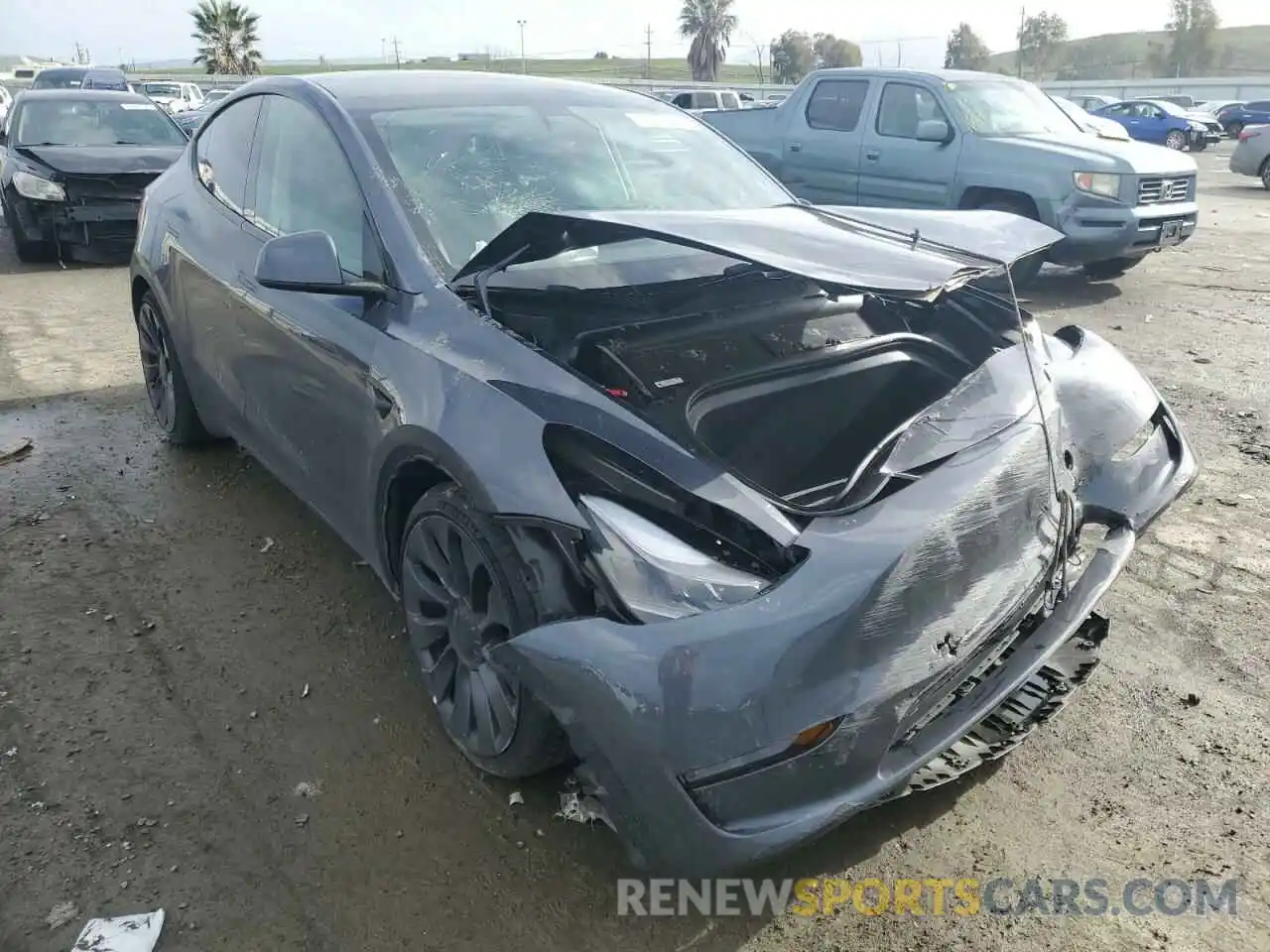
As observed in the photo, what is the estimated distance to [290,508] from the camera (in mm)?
4215

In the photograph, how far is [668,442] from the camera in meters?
2.22

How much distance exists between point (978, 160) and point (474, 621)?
753cm

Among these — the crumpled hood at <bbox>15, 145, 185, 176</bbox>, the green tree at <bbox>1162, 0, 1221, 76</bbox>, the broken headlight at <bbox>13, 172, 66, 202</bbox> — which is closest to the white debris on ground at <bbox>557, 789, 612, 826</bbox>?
the crumpled hood at <bbox>15, 145, 185, 176</bbox>

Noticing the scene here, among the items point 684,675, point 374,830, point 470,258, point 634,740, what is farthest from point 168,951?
point 470,258

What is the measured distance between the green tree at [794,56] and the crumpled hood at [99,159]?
73223mm

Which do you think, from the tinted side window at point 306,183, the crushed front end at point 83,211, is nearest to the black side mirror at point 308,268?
the tinted side window at point 306,183

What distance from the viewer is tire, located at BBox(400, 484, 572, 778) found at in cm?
225

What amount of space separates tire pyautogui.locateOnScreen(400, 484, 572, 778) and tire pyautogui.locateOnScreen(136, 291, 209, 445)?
234 cm

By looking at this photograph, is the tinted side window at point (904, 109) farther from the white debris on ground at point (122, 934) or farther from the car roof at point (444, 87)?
the white debris on ground at point (122, 934)

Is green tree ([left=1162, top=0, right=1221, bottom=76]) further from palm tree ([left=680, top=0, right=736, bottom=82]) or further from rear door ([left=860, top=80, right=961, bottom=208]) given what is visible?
rear door ([left=860, top=80, right=961, bottom=208])

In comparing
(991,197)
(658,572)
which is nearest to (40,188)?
(991,197)

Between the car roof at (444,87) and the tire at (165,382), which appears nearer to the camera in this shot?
the car roof at (444,87)

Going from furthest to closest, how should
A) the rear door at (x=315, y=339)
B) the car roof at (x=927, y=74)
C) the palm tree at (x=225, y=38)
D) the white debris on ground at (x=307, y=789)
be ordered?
the palm tree at (x=225, y=38)
the car roof at (x=927, y=74)
the rear door at (x=315, y=339)
the white debris on ground at (x=307, y=789)

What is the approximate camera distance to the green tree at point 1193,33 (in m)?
69.7
